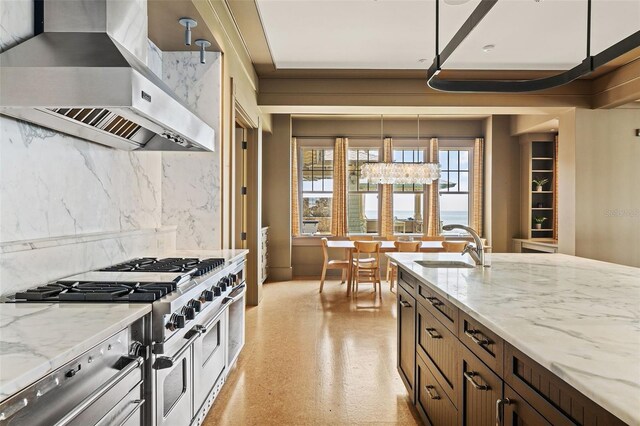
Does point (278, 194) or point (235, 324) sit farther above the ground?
point (278, 194)

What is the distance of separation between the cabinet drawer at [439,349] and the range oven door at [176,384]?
1195mm

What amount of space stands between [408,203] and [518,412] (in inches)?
271

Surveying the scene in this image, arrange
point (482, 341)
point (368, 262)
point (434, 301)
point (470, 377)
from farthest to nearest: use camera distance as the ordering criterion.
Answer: point (368, 262)
point (434, 301)
point (470, 377)
point (482, 341)

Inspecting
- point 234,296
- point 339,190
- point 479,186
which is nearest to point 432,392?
point 234,296

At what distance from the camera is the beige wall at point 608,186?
562 cm

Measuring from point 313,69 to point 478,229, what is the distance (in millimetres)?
4481

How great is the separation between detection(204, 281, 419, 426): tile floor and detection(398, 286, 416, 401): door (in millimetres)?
182

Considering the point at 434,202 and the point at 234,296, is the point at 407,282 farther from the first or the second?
the point at 434,202

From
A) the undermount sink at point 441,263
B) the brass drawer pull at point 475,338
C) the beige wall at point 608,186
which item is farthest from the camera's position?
the beige wall at point 608,186

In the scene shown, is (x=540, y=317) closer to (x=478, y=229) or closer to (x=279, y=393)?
(x=279, y=393)

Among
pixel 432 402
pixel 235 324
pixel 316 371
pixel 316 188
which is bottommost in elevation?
pixel 316 371

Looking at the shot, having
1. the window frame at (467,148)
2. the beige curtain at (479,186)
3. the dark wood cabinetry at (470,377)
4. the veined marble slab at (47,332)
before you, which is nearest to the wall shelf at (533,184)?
the beige curtain at (479,186)

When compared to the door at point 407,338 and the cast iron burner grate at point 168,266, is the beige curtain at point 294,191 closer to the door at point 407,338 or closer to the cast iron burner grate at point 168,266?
the door at point 407,338

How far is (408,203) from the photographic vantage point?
26.2 ft
